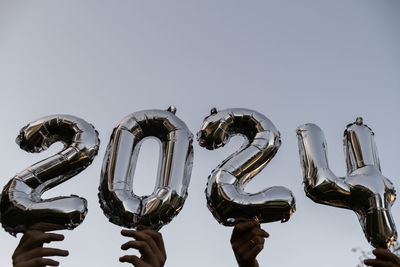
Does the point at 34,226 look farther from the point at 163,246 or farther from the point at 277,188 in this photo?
the point at 277,188

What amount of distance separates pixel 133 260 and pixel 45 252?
1.78ft

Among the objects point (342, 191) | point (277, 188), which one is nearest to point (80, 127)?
point (277, 188)

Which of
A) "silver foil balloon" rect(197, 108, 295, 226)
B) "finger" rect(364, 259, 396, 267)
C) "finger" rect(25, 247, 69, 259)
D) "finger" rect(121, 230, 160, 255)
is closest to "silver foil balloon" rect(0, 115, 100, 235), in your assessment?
"finger" rect(25, 247, 69, 259)

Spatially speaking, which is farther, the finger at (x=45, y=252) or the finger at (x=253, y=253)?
the finger at (x=253, y=253)

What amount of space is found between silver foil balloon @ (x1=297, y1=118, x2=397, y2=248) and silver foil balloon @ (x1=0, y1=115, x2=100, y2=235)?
1524mm

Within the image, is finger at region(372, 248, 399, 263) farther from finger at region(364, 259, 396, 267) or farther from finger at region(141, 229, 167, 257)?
finger at region(141, 229, 167, 257)

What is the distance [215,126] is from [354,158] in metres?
1.07

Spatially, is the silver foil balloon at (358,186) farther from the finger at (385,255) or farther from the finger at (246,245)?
the finger at (246,245)

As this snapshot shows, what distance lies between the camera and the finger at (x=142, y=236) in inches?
130

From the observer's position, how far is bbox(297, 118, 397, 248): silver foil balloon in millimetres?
3633

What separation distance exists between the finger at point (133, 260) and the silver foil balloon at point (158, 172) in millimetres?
232

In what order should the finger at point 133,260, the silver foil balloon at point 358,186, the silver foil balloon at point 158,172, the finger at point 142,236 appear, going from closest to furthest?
the finger at point 133,260
the finger at point 142,236
the silver foil balloon at point 158,172
the silver foil balloon at point 358,186

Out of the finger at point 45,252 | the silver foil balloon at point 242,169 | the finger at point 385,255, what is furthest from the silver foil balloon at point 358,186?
the finger at point 45,252

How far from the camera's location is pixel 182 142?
381 cm
